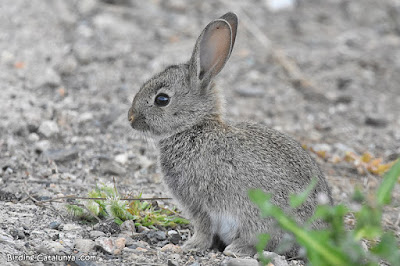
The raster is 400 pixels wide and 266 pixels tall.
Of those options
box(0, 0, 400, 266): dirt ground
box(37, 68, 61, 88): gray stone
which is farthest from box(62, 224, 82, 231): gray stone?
box(37, 68, 61, 88): gray stone

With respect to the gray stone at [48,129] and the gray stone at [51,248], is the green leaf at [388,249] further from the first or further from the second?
the gray stone at [48,129]

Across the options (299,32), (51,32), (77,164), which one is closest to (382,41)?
(299,32)

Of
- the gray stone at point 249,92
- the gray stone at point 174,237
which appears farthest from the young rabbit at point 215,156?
the gray stone at point 249,92

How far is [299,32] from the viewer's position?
998 centimetres

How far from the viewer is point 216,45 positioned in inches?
194

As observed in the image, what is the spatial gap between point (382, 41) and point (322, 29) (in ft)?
3.24

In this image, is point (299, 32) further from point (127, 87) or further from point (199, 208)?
point (199, 208)

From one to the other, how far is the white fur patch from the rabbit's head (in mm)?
838

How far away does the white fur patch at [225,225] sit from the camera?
4.50m

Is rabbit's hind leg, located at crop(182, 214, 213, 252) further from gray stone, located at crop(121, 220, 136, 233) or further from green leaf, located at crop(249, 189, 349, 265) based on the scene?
green leaf, located at crop(249, 189, 349, 265)

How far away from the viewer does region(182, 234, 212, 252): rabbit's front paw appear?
14.7ft

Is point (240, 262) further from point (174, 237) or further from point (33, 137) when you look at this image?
point (33, 137)

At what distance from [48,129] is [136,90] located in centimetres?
156

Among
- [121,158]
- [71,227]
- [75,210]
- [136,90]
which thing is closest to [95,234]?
[71,227]
